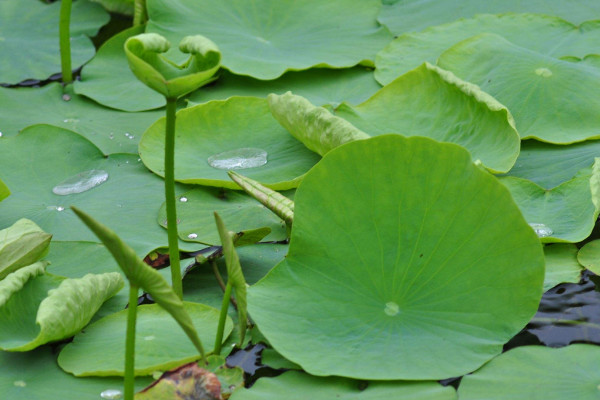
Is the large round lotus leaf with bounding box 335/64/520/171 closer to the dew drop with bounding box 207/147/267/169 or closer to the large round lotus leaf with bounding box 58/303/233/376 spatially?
the dew drop with bounding box 207/147/267/169

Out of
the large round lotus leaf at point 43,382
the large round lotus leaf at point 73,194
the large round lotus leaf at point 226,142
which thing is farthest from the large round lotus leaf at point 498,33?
the large round lotus leaf at point 43,382

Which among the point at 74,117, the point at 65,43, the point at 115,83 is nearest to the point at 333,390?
the point at 74,117

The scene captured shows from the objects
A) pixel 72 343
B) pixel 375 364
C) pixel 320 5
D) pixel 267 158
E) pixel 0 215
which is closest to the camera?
pixel 375 364

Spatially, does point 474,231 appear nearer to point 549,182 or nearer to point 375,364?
point 375,364

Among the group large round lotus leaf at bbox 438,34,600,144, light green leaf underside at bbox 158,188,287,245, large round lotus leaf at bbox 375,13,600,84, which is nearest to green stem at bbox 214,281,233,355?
light green leaf underside at bbox 158,188,287,245

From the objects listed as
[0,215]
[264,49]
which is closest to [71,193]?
[0,215]

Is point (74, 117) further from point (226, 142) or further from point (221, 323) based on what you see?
Answer: point (221, 323)
